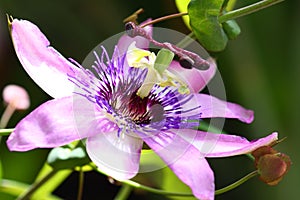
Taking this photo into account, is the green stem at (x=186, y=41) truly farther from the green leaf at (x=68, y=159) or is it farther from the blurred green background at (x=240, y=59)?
the blurred green background at (x=240, y=59)

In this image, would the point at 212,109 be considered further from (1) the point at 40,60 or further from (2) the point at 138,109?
(1) the point at 40,60

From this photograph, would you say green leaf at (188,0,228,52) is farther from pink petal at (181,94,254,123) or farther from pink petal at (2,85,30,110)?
pink petal at (2,85,30,110)

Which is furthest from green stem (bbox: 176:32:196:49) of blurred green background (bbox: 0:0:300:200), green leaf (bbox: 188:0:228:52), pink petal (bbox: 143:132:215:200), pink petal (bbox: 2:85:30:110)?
blurred green background (bbox: 0:0:300:200)

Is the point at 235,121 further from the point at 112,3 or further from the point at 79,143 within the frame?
the point at 79,143

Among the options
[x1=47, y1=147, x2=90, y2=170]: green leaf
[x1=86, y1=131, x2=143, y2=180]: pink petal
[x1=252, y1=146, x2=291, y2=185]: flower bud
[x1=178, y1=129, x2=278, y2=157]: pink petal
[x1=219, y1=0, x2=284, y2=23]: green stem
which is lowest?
[x1=47, y1=147, x2=90, y2=170]: green leaf

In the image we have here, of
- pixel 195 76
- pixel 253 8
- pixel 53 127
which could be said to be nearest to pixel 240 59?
pixel 195 76

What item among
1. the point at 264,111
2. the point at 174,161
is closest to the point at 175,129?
the point at 174,161
